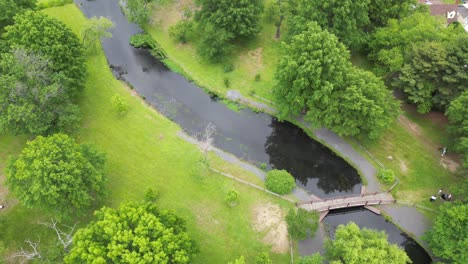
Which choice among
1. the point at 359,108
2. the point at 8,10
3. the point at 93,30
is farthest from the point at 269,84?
the point at 8,10

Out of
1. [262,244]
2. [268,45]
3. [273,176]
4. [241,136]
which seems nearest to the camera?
[262,244]

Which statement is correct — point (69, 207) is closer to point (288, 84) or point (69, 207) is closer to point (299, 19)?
point (288, 84)

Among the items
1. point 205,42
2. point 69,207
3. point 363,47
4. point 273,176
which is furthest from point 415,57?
point 69,207

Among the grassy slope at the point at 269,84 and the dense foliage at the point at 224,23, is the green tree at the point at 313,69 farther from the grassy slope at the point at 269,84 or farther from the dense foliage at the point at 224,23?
the dense foliage at the point at 224,23

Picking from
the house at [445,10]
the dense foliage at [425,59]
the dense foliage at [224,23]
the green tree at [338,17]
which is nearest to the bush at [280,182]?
the dense foliage at [425,59]

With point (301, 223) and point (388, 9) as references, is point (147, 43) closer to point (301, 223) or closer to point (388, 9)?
point (388, 9)

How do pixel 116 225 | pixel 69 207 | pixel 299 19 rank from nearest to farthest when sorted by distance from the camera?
pixel 116 225 → pixel 69 207 → pixel 299 19
